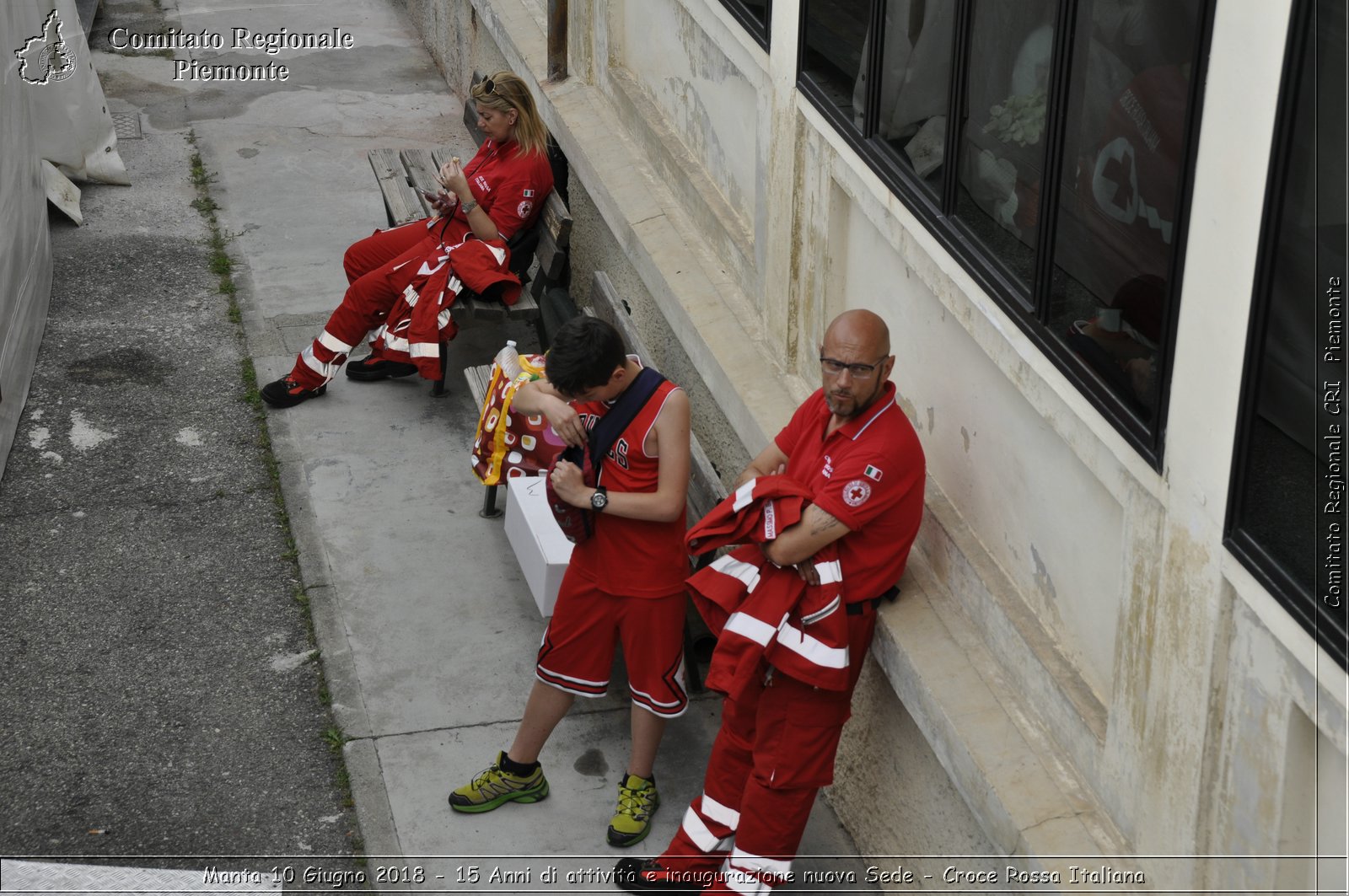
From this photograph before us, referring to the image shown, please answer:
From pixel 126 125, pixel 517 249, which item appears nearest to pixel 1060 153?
pixel 517 249

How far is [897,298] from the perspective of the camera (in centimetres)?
471

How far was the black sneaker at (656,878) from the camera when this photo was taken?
4.60 m

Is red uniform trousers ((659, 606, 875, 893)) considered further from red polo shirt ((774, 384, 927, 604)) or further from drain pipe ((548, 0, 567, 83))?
drain pipe ((548, 0, 567, 83))

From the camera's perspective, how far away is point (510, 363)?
6.09 meters

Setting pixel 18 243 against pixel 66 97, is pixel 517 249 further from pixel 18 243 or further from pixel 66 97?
pixel 66 97

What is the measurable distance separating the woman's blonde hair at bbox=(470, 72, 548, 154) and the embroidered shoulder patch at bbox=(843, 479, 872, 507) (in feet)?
11.7

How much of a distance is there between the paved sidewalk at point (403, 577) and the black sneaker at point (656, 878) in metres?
0.12

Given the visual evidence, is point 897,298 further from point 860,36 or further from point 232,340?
point 232,340

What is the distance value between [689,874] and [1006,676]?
3.81ft

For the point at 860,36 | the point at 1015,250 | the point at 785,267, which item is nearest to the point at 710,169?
the point at 785,267

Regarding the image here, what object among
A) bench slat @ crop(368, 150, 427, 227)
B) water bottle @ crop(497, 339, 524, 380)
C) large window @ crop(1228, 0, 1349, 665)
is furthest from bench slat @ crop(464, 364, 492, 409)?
large window @ crop(1228, 0, 1349, 665)

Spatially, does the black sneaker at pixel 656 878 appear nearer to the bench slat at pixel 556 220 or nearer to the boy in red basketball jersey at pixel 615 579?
the boy in red basketball jersey at pixel 615 579

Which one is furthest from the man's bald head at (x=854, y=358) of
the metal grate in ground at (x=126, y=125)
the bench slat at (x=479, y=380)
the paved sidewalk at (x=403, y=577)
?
the metal grate in ground at (x=126, y=125)

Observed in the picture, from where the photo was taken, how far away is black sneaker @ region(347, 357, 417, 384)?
24.9 feet
